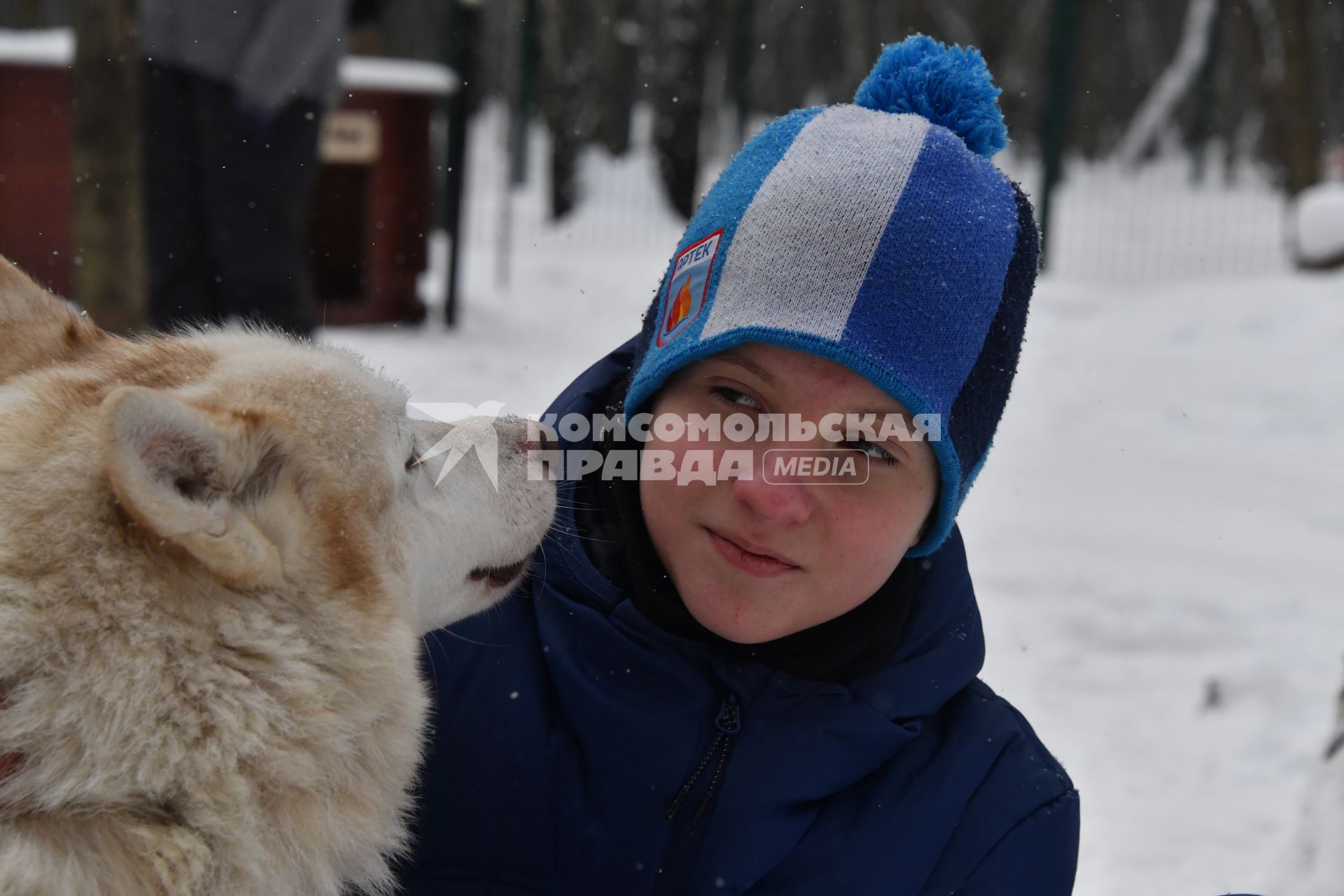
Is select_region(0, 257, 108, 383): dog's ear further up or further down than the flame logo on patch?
further down

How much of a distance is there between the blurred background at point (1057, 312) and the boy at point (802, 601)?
0.62 meters

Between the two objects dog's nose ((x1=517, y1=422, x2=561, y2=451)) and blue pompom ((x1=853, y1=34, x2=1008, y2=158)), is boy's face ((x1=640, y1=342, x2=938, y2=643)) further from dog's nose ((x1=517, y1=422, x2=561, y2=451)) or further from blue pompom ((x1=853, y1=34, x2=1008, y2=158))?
blue pompom ((x1=853, y1=34, x2=1008, y2=158))

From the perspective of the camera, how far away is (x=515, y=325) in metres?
7.25

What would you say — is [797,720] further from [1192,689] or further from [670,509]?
[1192,689]

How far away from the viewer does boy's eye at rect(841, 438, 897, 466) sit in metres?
1.67

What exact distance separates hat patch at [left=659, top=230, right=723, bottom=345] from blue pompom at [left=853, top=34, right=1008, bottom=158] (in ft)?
1.45

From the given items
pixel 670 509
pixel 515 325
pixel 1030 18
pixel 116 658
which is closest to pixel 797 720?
pixel 670 509

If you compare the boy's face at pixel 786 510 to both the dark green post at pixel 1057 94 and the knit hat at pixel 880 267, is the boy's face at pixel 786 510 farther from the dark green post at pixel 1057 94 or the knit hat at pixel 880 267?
the dark green post at pixel 1057 94

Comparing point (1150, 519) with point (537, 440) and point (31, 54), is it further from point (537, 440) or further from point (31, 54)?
point (31, 54)

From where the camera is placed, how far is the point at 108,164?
4133 mm

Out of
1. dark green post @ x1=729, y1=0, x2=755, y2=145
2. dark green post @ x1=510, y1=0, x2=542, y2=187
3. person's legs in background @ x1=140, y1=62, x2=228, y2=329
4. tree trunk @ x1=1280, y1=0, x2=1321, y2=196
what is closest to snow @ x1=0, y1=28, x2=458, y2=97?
dark green post @ x1=510, y1=0, x2=542, y2=187

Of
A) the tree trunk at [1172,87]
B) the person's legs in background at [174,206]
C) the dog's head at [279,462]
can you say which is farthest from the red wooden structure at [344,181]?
the tree trunk at [1172,87]

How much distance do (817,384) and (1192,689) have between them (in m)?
2.26

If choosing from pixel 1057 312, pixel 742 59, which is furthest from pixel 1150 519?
pixel 742 59
